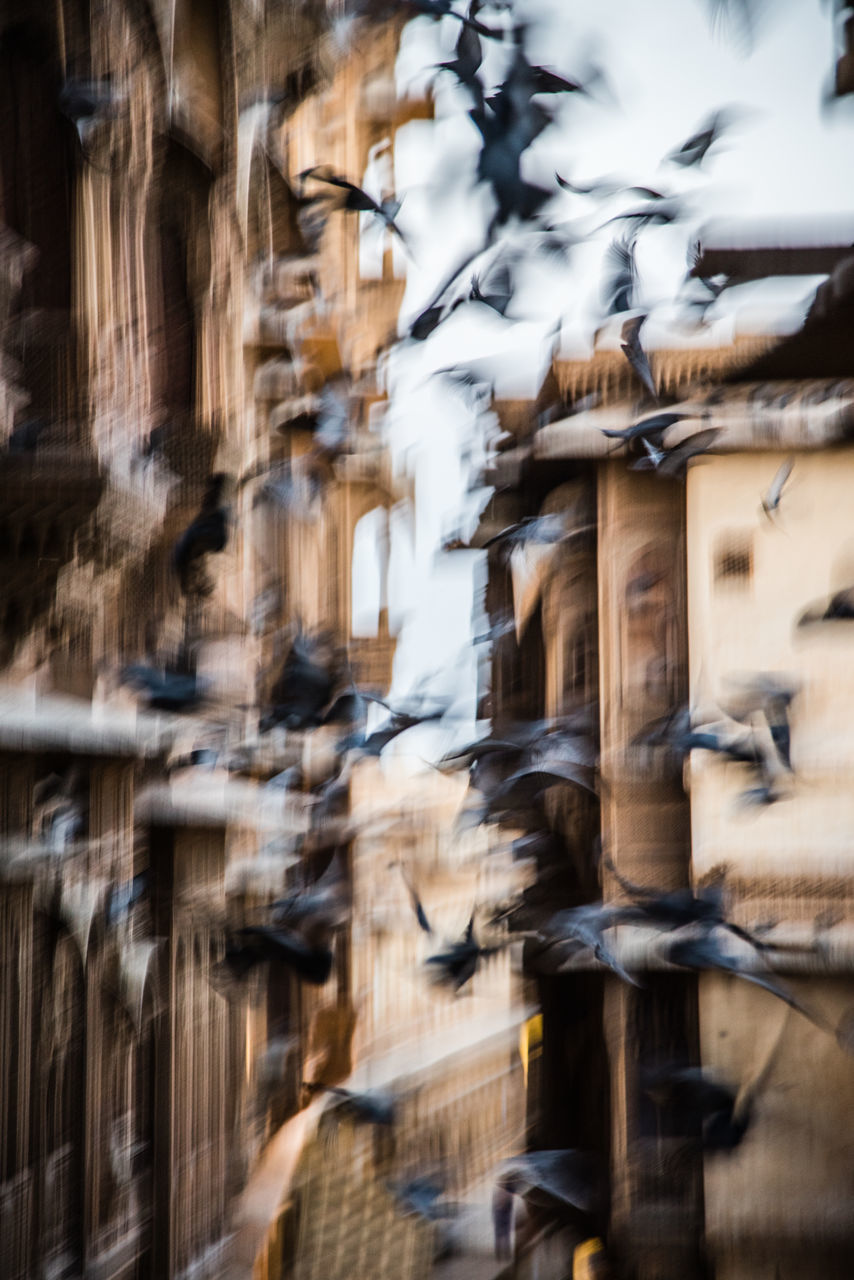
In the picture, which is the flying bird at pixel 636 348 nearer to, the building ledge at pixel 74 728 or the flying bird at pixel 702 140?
the flying bird at pixel 702 140

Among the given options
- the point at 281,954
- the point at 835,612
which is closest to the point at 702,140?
the point at 835,612

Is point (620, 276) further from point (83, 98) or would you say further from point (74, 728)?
point (74, 728)

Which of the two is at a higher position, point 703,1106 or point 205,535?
point 205,535

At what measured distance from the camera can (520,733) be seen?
136 centimetres

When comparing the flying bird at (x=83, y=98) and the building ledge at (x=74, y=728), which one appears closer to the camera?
the flying bird at (x=83, y=98)

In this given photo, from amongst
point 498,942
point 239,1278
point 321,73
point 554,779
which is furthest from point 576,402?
point 239,1278

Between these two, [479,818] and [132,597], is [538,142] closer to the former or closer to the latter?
[479,818]

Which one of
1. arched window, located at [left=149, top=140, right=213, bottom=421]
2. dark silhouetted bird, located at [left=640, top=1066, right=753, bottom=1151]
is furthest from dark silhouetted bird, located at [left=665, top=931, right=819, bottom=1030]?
arched window, located at [left=149, top=140, right=213, bottom=421]

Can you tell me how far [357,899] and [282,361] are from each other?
217cm

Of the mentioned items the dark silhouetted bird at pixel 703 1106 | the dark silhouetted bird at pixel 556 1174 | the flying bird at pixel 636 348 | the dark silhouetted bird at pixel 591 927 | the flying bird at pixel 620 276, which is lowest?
the dark silhouetted bird at pixel 556 1174

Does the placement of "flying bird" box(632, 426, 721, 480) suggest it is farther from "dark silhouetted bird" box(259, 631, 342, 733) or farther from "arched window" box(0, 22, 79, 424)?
"arched window" box(0, 22, 79, 424)

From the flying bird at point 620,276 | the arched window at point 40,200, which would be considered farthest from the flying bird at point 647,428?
the arched window at point 40,200

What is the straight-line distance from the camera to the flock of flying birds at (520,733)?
1.26 meters

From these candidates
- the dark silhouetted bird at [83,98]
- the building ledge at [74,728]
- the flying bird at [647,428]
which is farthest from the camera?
the building ledge at [74,728]
